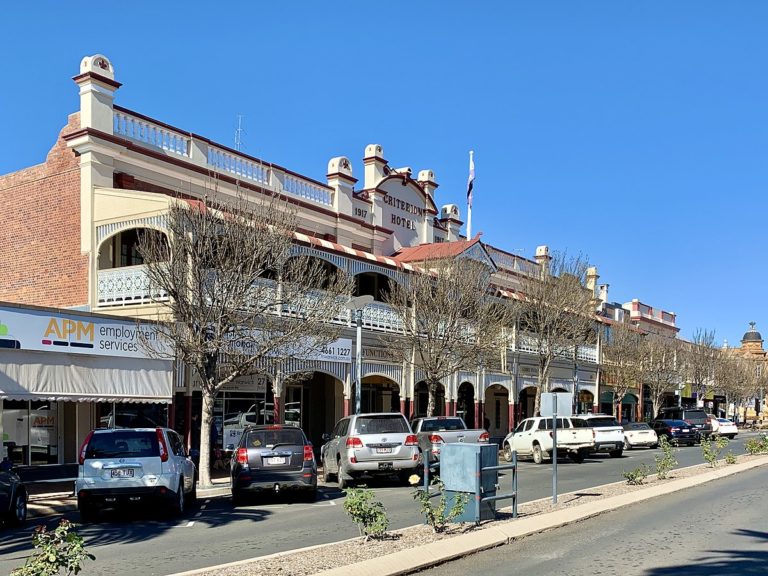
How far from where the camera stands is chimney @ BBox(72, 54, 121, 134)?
23031 mm

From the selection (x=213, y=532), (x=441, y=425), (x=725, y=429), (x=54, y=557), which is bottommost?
(x=725, y=429)

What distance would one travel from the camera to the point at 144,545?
38.7ft

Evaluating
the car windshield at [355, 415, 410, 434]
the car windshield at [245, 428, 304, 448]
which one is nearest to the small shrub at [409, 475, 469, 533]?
the car windshield at [245, 428, 304, 448]

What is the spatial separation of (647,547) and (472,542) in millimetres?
2234

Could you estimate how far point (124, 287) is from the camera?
22.8 meters

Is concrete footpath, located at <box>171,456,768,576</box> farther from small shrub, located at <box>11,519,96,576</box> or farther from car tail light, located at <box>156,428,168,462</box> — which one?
car tail light, located at <box>156,428,168,462</box>

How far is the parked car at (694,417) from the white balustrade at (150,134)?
27.9m

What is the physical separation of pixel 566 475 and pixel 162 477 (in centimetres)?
1234

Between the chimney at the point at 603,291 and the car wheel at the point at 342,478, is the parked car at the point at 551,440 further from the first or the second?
the chimney at the point at 603,291

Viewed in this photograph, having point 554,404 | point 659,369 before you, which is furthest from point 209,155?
point 659,369

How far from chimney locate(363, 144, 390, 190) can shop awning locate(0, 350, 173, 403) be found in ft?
50.8

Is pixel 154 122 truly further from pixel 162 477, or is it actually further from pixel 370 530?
pixel 370 530

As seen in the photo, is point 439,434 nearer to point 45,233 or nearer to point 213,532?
point 213,532

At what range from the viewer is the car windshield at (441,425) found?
23.2 meters
